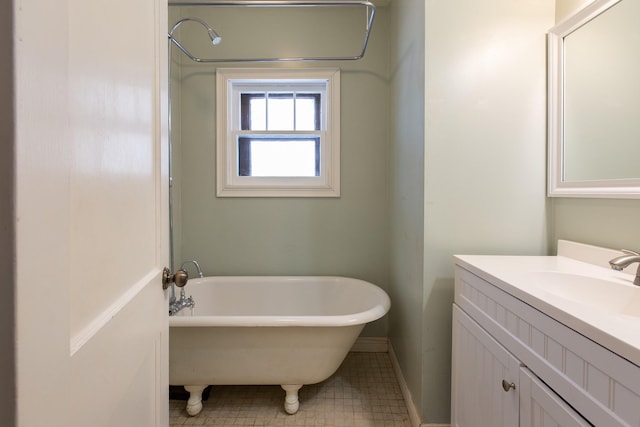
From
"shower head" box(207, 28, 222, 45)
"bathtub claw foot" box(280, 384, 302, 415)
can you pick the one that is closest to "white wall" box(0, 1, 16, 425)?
"bathtub claw foot" box(280, 384, 302, 415)

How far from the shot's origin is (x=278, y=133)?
2336 millimetres

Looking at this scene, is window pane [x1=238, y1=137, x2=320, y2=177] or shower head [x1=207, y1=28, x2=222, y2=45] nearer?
shower head [x1=207, y1=28, x2=222, y2=45]

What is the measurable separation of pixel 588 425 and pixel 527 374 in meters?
0.19

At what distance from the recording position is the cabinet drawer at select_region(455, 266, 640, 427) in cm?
58

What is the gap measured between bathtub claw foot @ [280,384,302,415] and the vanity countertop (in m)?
1.02

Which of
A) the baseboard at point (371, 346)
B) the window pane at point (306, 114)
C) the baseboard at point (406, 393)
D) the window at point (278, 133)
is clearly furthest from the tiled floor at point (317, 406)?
the window pane at point (306, 114)

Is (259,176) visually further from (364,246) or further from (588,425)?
(588,425)

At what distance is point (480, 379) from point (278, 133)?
1906 millimetres

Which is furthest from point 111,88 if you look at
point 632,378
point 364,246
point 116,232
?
point 364,246

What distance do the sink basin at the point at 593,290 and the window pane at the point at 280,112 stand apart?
6.10 feet

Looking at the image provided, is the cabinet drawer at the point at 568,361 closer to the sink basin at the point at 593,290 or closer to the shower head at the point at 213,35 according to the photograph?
the sink basin at the point at 593,290

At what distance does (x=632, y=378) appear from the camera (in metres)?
0.56

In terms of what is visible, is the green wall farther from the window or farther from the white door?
the white door

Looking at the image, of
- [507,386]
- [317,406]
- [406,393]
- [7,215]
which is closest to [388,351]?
[406,393]
